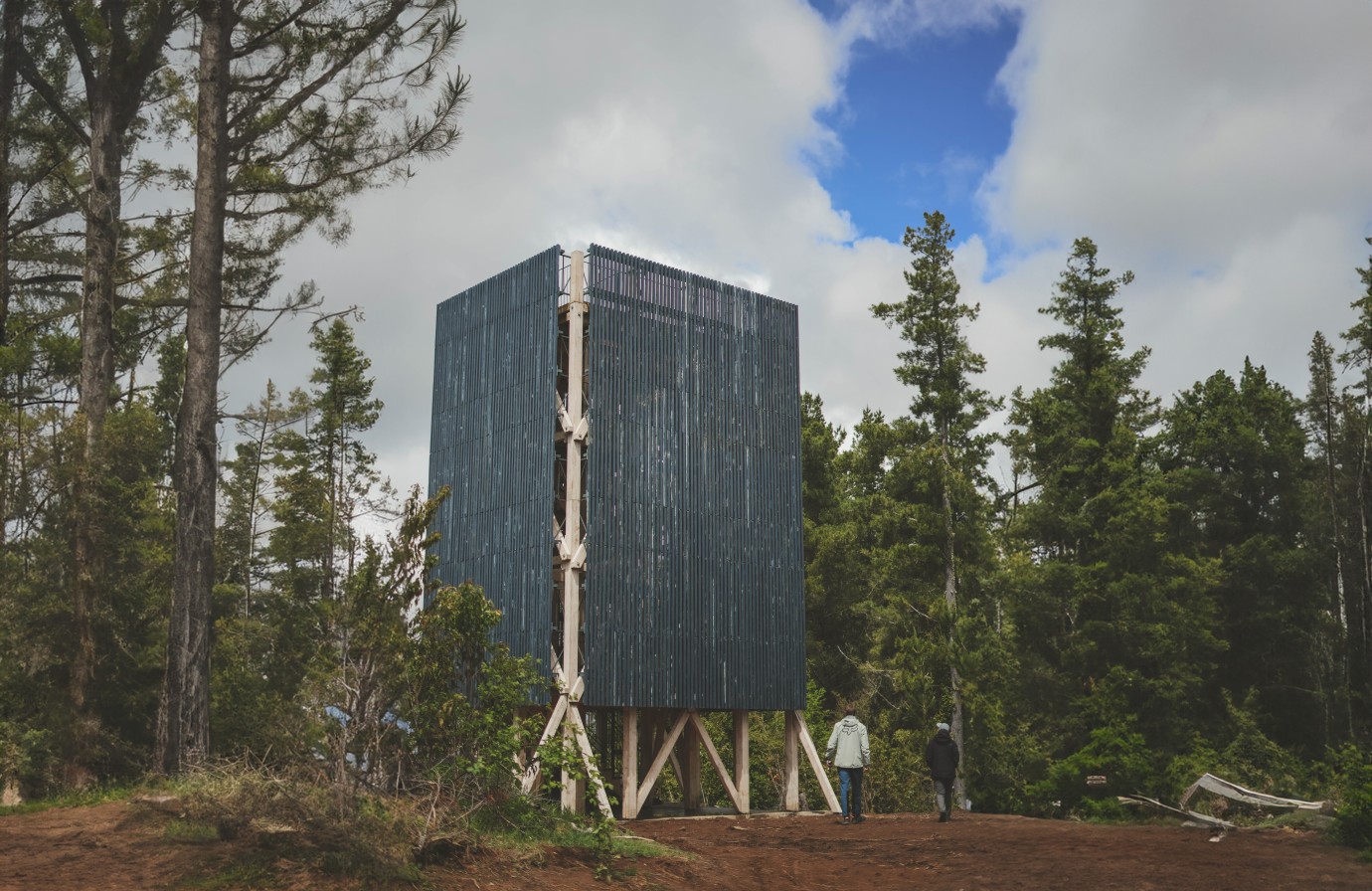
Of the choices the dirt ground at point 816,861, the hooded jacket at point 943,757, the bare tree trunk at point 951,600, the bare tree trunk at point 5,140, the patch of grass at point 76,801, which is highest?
the bare tree trunk at point 5,140

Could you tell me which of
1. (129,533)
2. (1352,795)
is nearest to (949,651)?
(1352,795)

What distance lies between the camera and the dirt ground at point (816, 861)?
10.1 meters

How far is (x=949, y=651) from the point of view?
3097cm

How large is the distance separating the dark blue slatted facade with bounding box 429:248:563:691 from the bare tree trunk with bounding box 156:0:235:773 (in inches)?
243

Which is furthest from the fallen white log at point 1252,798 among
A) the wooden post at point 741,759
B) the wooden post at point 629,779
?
the wooden post at point 629,779

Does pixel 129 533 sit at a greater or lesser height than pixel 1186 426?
lesser

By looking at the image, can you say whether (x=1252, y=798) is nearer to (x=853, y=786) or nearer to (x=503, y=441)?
(x=853, y=786)

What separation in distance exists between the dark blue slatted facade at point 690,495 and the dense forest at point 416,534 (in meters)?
3.50

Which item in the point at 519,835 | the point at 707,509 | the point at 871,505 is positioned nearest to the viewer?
the point at 519,835

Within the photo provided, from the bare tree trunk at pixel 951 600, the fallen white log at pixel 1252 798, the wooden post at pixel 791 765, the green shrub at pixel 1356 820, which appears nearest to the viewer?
the green shrub at pixel 1356 820

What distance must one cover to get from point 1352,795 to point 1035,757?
20058 mm

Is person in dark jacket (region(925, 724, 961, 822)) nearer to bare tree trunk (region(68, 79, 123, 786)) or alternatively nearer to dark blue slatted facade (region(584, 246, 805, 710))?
dark blue slatted facade (region(584, 246, 805, 710))

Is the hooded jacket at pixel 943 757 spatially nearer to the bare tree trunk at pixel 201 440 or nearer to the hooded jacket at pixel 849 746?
the hooded jacket at pixel 849 746

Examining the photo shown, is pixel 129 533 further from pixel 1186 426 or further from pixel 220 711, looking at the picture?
pixel 1186 426
